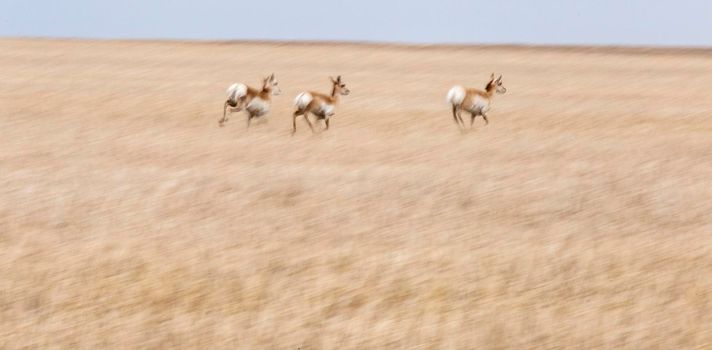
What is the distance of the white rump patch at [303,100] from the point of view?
19141 mm

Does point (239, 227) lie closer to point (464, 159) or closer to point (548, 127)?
point (464, 159)

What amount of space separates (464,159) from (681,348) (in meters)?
9.13

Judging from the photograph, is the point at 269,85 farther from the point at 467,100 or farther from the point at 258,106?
the point at 467,100

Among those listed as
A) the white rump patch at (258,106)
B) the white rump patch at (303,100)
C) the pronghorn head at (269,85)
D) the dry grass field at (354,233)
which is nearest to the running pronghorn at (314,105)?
the white rump patch at (303,100)

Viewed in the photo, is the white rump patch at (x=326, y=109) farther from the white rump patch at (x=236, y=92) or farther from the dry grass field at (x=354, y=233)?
the white rump patch at (x=236, y=92)

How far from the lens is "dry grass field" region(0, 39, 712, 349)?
6.61m

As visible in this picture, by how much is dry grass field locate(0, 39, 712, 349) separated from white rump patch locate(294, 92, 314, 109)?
0.47 meters

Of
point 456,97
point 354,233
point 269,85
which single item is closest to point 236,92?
point 269,85

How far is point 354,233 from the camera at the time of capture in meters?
9.52

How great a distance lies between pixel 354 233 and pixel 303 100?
32.1 ft

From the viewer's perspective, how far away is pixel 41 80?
32375 millimetres

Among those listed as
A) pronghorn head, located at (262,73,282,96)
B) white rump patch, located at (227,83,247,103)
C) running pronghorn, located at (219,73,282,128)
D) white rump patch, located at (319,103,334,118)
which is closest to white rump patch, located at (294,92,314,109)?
white rump patch, located at (319,103,334,118)

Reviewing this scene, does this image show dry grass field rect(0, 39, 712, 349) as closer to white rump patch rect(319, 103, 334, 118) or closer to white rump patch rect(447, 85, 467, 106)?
white rump patch rect(319, 103, 334, 118)

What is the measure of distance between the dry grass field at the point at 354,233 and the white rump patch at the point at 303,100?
47 centimetres
